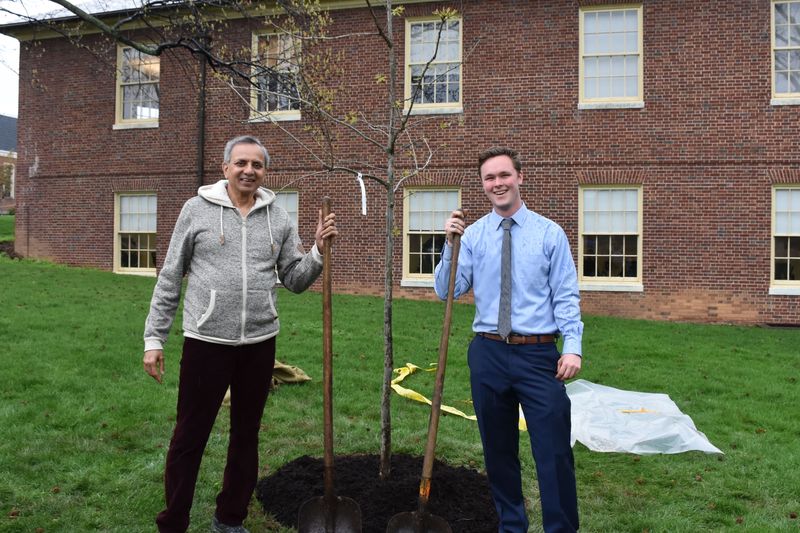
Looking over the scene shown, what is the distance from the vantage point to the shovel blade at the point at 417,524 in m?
3.46

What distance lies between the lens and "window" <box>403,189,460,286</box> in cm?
1405

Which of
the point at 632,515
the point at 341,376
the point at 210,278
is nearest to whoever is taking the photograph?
the point at 210,278

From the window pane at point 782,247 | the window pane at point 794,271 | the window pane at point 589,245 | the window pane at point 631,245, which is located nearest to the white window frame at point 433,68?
the window pane at point 589,245

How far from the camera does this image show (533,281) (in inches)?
130

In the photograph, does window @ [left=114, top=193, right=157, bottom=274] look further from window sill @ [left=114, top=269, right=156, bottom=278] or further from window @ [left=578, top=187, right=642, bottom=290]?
window @ [left=578, top=187, right=642, bottom=290]

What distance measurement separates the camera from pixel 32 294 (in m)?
11.5

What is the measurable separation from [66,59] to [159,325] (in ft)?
51.9

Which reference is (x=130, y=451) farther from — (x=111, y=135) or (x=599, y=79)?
(x=111, y=135)

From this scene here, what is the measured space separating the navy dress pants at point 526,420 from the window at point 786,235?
11584mm

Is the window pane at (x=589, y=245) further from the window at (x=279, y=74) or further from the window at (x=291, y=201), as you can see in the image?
the window at (x=279, y=74)

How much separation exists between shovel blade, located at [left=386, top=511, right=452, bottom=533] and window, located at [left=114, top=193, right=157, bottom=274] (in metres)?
13.9

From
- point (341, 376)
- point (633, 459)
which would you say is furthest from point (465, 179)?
point (633, 459)

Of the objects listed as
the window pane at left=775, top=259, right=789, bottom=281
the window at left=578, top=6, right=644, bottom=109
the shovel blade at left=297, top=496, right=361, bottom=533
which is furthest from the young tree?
the window pane at left=775, top=259, right=789, bottom=281

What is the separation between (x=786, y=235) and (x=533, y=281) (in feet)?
38.5
